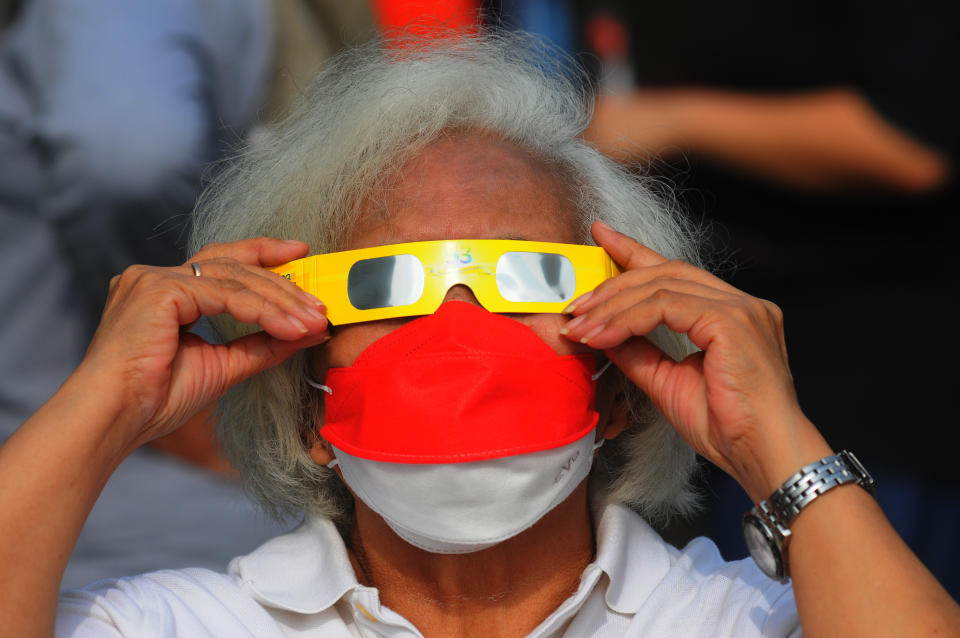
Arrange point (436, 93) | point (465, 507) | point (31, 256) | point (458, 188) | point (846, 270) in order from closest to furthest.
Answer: point (465, 507) → point (458, 188) → point (436, 93) → point (846, 270) → point (31, 256)

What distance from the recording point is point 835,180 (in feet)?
11.5

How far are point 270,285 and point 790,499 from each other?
3.96 ft

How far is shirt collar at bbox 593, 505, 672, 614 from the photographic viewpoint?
2400 mm

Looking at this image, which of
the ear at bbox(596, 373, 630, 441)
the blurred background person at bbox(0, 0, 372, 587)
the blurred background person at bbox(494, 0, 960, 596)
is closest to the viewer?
the ear at bbox(596, 373, 630, 441)

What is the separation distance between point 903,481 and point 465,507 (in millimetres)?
2229

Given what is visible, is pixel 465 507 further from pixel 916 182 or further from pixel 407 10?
pixel 407 10

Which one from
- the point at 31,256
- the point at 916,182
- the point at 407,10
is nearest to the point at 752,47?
the point at 916,182

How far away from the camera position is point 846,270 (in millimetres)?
3697

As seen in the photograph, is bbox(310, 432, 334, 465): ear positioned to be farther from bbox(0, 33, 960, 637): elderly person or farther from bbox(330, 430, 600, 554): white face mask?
bbox(330, 430, 600, 554): white face mask

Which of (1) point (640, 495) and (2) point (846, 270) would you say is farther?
(2) point (846, 270)

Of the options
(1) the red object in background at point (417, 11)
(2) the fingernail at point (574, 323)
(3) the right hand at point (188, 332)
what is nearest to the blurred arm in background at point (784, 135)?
(1) the red object in background at point (417, 11)

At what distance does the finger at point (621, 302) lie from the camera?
2258 mm

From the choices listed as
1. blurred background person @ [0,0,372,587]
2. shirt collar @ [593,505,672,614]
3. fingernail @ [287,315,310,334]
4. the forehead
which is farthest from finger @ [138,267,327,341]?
blurred background person @ [0,0,372,587]

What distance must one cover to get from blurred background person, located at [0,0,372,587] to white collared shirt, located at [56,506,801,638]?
4.59 feet
